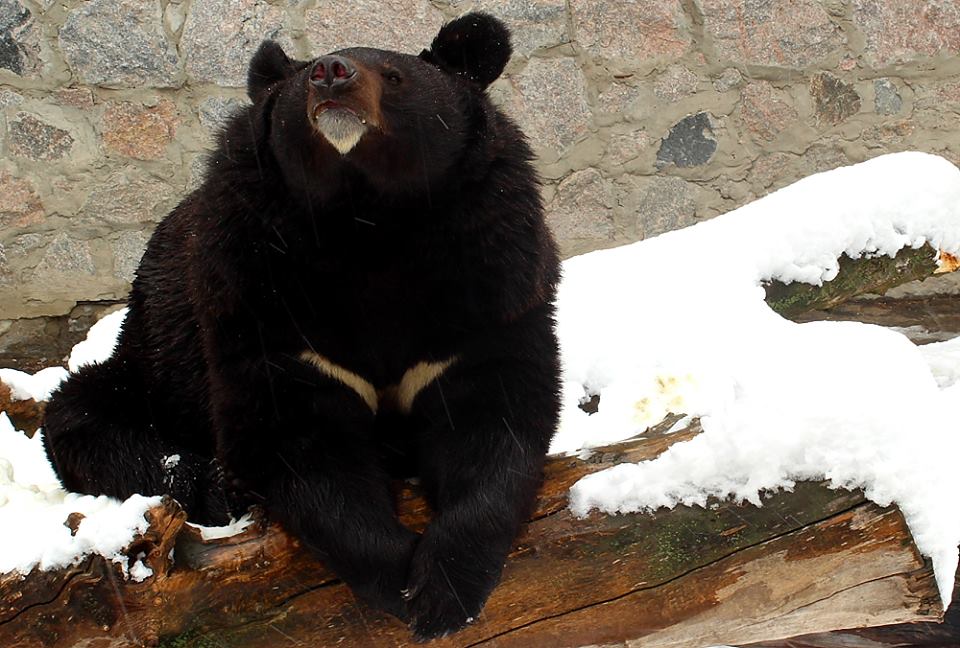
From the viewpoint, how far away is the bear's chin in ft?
7.09

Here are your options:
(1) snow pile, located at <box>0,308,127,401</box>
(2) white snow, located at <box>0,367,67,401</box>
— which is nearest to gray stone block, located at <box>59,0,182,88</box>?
(1) snow pile, located at <box>0,308,127,401</box>

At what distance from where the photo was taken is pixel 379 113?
2238mm

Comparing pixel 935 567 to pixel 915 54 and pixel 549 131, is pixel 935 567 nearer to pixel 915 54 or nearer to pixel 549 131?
pixel 549 131

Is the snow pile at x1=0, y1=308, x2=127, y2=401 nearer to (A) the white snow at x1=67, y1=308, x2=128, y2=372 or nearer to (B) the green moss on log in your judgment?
(A) the white snow at x1=67, y1=308, x2=128, y2=372

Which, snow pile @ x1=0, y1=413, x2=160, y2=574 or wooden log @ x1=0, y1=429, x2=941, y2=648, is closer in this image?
snow pile @ x1=0, y1=413, x2=160, y2=574

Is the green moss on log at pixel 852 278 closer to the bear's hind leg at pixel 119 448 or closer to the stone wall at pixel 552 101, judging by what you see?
the stone wall at pixel 552 101

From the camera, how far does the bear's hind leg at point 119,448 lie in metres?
2.66

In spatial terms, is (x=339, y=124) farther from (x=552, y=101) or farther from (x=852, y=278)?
(x=552, y=101)

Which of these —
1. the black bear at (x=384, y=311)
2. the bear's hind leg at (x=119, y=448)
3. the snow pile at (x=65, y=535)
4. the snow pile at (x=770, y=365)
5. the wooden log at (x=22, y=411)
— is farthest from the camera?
the wooden log at (x=22, y=411)

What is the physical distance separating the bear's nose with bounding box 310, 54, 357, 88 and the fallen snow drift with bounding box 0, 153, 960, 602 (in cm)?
93

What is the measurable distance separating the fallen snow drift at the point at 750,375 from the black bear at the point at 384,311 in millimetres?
293

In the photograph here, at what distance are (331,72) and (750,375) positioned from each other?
1306mm

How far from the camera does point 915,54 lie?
534cm

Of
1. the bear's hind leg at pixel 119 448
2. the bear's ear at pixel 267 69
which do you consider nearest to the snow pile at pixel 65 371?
the bear's hind leg at pixel 119 448
